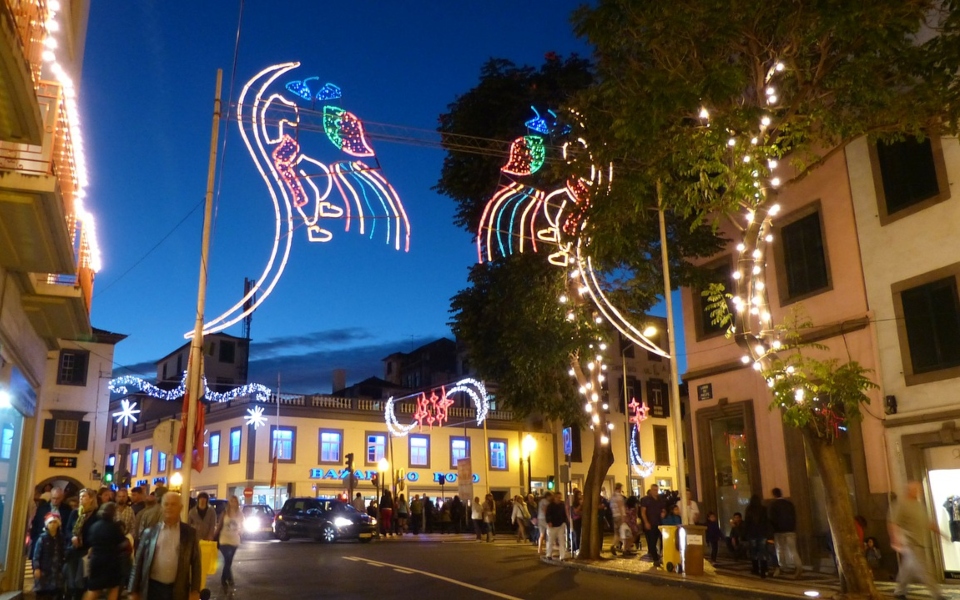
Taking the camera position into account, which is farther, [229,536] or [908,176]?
[908,176]

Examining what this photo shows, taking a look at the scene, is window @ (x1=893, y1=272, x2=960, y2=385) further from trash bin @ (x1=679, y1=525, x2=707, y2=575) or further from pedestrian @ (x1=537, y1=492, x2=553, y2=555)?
pedestrian @ (x1=537, y1=492, x2=553, y2=555)

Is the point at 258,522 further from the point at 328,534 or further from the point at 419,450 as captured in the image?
the point at 419,450

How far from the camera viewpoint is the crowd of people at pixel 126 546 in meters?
8.12

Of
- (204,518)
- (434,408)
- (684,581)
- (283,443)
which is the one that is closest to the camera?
(204,518)

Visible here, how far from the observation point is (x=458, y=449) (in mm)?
47750

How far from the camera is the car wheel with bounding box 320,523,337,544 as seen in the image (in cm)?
3105

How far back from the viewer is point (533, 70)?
79.4ft

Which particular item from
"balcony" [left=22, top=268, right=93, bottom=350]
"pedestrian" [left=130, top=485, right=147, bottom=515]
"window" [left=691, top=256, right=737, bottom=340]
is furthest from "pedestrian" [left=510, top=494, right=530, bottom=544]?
"balcony" [left=22, top=268, right=93, bottom=350]

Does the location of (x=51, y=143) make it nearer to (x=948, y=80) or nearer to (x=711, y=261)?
(x=948, y=80)

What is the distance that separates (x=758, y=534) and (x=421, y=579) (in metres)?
6.81

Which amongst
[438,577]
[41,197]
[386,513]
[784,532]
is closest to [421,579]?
[438,577]

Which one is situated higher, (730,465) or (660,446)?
(660,446)

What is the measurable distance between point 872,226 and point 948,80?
4910 millimetres

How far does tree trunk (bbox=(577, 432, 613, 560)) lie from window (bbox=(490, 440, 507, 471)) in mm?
28201
